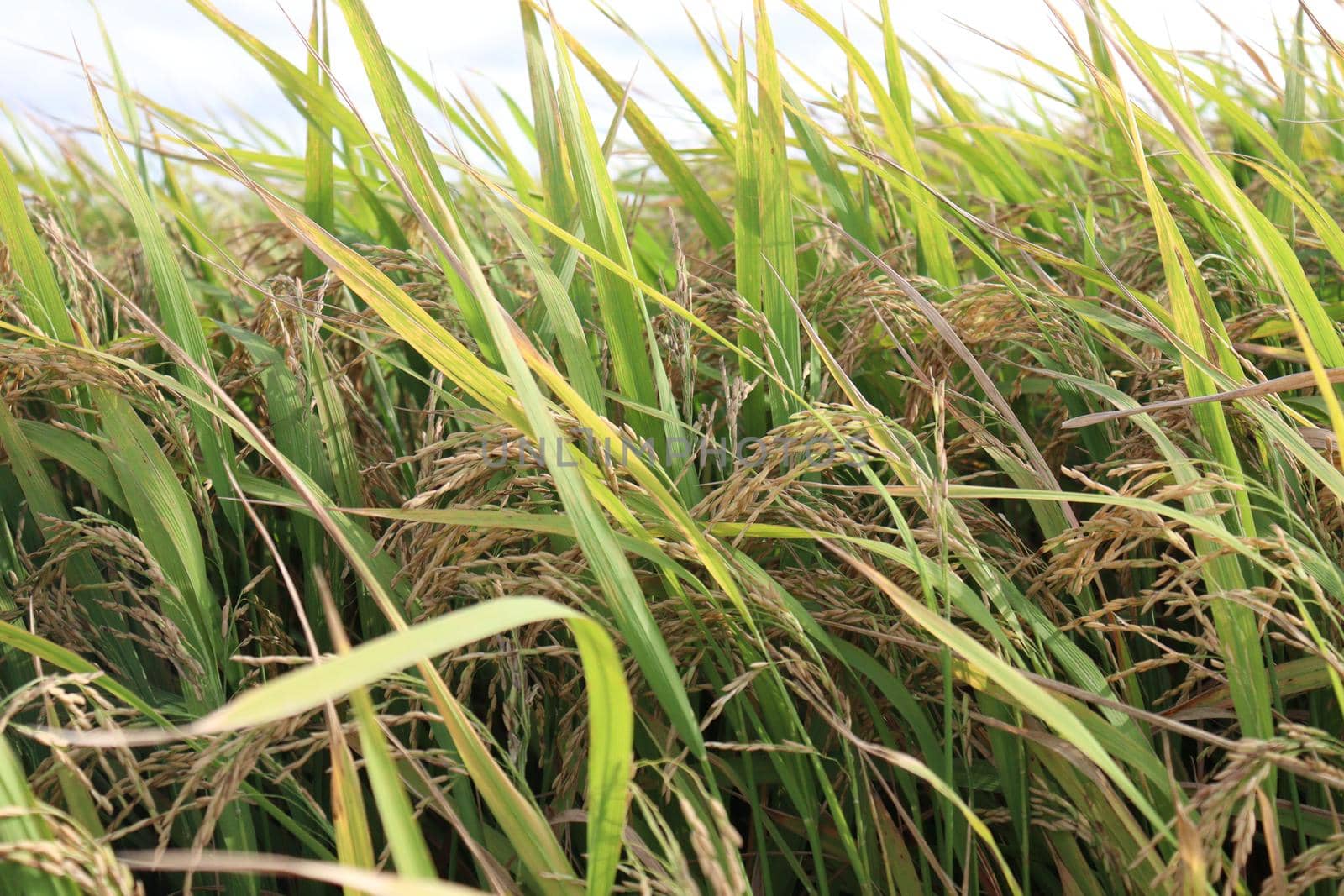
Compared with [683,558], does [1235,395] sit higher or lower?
higher

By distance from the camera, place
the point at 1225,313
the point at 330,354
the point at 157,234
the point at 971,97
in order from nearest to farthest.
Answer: the point at 157,234
the point at 330,354
the point at 1225,313
the point at 971,97

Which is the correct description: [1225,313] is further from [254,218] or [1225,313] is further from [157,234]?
[254,218]

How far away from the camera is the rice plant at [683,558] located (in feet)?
2.63

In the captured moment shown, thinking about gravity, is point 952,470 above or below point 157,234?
below

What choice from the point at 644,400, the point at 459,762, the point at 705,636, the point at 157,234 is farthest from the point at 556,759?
the point at 157,234

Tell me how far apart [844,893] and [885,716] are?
224mm

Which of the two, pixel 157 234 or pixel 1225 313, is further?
pixel 1225 313

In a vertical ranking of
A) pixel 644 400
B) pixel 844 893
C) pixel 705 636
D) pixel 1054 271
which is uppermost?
pixel 1054 271

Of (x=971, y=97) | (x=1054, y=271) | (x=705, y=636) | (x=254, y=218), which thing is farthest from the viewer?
(x=254, y=218)

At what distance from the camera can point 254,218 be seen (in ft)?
12.5

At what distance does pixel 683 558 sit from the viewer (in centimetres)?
99

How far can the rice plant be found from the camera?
802 millimetres

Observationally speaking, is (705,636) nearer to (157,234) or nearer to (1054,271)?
(157,234)

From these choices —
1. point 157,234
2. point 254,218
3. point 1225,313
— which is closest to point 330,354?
point 157,234
